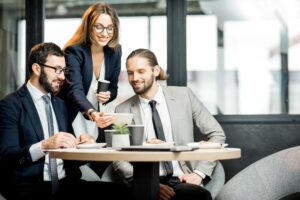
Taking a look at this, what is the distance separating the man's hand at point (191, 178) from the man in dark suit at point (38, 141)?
0.48 m

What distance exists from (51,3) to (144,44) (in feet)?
2.72

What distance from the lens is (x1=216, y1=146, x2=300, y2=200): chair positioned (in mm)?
3600

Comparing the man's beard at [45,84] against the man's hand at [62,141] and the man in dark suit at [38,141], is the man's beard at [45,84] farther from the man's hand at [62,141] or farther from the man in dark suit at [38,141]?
the man's hand at [62,141]

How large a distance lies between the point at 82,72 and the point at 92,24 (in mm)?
335

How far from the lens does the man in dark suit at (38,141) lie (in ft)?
11.0

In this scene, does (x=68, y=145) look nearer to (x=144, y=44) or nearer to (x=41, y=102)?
(x=41, y=102)

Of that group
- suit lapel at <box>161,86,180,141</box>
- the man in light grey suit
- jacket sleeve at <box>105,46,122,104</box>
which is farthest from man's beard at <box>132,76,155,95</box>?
jacket sleeve at <box>105,46,122,104</box>

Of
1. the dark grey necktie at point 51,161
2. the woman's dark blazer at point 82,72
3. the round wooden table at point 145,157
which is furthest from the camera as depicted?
the woman's dark blazer at point 82,72

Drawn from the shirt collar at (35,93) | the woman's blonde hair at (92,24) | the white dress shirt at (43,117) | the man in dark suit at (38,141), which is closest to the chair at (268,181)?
the man in dark suit at (38,141)

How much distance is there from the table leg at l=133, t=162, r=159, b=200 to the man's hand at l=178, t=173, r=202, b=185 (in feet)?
2.56

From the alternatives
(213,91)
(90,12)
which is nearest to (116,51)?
(90,12)

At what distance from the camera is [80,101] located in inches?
160

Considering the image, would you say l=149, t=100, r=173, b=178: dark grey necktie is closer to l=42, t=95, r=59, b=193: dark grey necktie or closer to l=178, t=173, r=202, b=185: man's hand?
l=178, t=173, r=202, b=185: man's hand

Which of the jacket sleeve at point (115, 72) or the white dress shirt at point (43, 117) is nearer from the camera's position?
the white dress shirt at point (43, 117)
